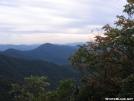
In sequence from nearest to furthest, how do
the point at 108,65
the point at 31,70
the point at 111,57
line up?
1. the point at 111,57
2. the point at 108,65
3. the point at 31,70

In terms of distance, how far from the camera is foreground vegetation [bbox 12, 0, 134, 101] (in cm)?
1042

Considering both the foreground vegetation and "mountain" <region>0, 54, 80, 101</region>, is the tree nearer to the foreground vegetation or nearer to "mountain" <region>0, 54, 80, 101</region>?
the foreground vegetation

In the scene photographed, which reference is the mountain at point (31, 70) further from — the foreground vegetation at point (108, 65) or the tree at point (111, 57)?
the tree at point (111, 57)

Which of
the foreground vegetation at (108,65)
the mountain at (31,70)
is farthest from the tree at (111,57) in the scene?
the mountain at (31,70)

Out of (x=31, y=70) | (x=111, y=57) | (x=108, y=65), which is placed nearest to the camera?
(x=111, y=57)

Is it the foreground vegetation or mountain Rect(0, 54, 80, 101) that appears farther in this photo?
mountain Rect(0, 54, 80, 101)

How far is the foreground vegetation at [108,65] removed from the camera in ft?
34.2

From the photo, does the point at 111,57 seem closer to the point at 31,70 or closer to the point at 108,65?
the point at 108,65

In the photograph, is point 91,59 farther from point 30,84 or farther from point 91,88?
point 30,84

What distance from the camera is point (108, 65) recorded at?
1448 centimetres

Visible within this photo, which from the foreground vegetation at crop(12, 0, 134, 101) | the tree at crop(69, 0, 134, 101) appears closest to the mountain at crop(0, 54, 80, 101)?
the foreground vegetation at crop(12, 0, 134, 101)

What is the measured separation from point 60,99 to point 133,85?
10461 millimetres

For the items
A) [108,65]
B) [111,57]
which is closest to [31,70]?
[108,65]

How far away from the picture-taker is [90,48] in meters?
15.4
